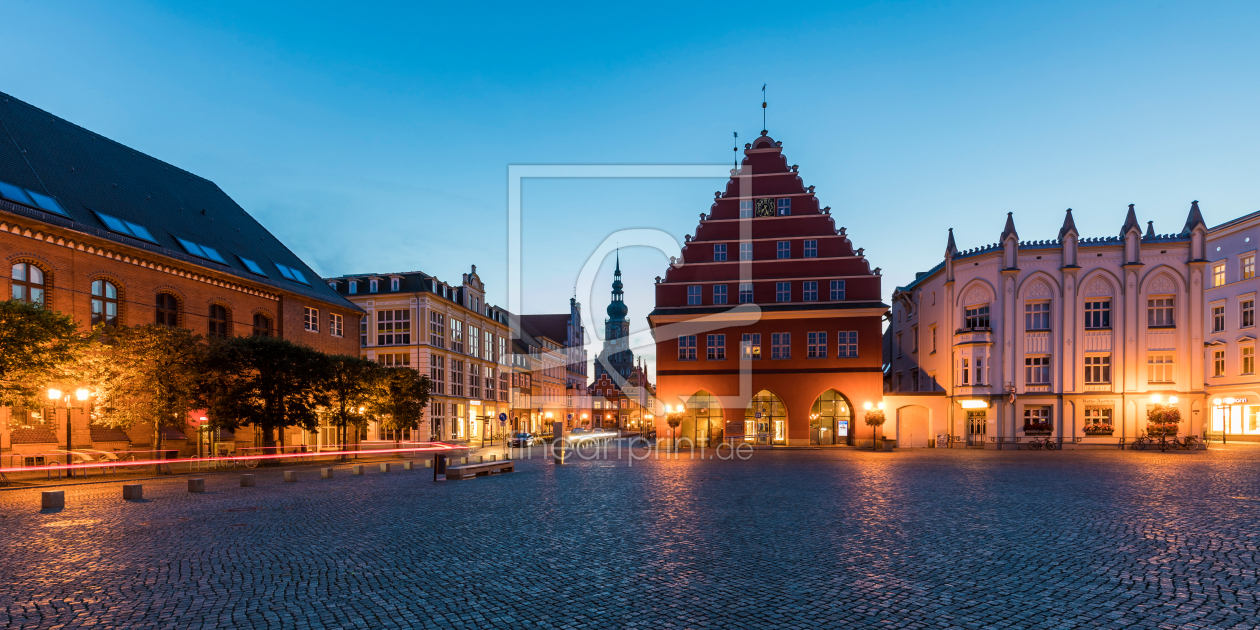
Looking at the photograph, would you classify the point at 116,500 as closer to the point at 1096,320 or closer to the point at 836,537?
the point at 836,537

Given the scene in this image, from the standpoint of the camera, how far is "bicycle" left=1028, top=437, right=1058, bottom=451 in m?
44.1

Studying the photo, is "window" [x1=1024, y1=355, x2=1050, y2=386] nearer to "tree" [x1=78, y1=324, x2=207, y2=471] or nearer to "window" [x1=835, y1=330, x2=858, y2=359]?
"window" [x1=835, y1=330, x2=858, y2=359]

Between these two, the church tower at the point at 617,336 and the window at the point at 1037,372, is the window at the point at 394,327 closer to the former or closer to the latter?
the window at the point at 1037,372

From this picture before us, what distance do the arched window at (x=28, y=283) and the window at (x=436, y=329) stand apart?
109ft

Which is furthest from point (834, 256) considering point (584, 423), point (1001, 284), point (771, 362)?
point (584, 423)

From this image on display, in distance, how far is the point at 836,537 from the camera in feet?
41.0

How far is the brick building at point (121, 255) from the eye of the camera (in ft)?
93.8

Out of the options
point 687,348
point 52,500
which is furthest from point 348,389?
point 687,348

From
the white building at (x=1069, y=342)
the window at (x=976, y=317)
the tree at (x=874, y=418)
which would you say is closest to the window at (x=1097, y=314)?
the white building at (x=1069, y=342)

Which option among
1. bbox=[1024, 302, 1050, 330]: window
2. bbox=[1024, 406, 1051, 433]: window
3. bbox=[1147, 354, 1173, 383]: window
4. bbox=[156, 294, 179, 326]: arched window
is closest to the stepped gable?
bbox=[1024, 302, 1050, 330]: window

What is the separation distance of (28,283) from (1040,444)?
172ft

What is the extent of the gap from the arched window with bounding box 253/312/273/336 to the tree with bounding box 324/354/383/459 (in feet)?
17.9

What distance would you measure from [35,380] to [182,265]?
12.5 meters

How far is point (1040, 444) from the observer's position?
44438 mm
